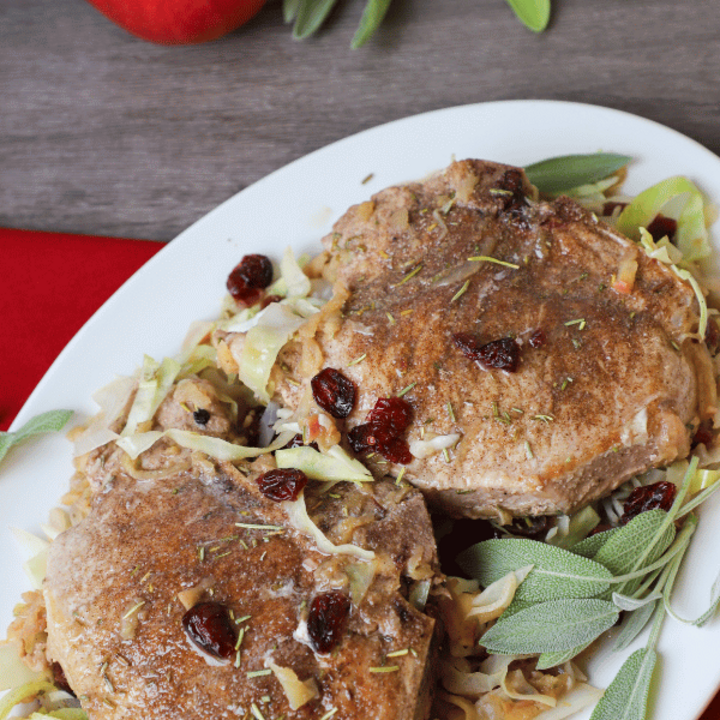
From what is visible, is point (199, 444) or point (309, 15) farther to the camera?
point (309, 15)

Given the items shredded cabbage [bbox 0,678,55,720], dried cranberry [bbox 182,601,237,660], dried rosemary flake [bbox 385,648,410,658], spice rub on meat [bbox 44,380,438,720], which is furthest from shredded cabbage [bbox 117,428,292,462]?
shredded cabbage [bbox 0,678,55,720]

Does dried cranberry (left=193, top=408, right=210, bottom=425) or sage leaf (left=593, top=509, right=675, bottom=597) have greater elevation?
dried cranberry (left=193, top=408, right=210, bottom=425)

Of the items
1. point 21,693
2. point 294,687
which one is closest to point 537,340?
point 294,687

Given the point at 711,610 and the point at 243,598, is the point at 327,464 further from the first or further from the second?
the point at 711,610

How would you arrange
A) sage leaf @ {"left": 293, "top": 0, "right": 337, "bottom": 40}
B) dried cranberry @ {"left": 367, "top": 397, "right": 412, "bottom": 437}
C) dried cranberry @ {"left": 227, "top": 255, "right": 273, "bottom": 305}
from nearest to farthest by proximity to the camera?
dried cranberry @ {"left": 367, "top": 397, "right": 412, "bottom": 437} < dried cranberry @ {"left": 227, "top": 255, "right": 273, "bottom": 305} < sage leaf @ {"left": 293, "top": 0, "right": 337, "bottom": 40}

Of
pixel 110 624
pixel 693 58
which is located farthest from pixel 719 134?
pixel 110 624

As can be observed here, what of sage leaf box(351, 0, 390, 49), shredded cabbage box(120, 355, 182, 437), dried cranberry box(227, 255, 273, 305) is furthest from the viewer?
sage leaf box(351, 0, 390, 49)

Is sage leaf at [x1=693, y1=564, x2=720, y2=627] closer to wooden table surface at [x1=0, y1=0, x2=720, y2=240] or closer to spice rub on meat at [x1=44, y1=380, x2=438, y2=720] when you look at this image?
spice rub on meat at [x1=44, y1=380, x2=438, y2=720]

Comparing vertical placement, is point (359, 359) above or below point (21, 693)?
above
